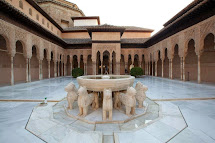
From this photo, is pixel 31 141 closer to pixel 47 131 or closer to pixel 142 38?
pixel 47 131

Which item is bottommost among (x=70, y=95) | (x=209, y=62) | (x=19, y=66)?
(x=70, y=95)

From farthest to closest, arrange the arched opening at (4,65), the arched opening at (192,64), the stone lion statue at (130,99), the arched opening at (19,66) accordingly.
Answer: the arched opening at (192,64)
the arched opening at (19,66)
the arched opening at (4,65)
the stone lion statue at (130,99)


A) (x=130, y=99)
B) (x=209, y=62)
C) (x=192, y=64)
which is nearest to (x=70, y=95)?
(x=130, y=99)

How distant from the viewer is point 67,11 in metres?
23.6

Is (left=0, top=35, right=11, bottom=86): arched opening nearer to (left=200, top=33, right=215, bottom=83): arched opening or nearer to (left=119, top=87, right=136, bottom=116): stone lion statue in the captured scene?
(left=119, top=87, right=136, bottom=116): stone lion statue

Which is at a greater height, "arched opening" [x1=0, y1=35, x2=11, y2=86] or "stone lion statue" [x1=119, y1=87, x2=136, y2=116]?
"arched opening" [x1=0, y1=35, x2=11, y2=86]

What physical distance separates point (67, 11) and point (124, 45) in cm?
1647

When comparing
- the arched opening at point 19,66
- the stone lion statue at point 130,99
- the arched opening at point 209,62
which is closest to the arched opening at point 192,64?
the arched opening at point 209,62

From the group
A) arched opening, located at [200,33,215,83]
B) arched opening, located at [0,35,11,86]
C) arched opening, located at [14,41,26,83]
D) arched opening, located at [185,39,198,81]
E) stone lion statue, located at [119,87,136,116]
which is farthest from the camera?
arched opening, located at [185,39,198,81]

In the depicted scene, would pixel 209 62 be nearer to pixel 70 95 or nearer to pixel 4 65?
pixel 70 95

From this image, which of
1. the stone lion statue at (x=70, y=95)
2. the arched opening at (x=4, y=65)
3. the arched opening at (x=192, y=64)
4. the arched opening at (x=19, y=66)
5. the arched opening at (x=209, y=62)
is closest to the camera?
the stone lion statue at (x=70, y=95)

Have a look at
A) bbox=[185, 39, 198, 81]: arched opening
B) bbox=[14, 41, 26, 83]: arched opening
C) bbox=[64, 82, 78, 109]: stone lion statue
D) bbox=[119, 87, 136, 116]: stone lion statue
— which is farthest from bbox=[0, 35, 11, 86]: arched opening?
bbox=[185, 39, 198, 81]: arched opening

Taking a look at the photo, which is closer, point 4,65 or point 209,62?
point 4,65

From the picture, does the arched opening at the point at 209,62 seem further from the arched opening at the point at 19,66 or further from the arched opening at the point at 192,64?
the arched opening at the point at 19,66
